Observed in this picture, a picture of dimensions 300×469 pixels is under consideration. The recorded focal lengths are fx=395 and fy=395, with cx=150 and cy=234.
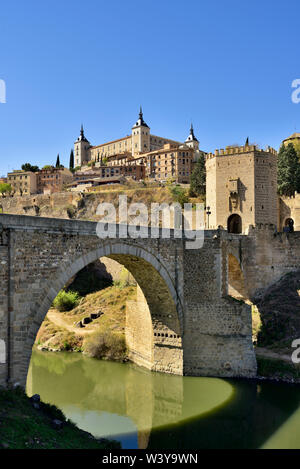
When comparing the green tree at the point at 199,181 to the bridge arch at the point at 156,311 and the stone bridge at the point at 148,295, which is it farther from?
the bridge arch at the point at 156,311

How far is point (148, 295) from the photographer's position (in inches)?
658

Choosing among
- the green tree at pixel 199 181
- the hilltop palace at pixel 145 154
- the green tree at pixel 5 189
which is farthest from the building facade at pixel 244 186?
the green tree at pixel 5 189

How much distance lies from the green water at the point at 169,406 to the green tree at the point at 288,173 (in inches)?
819

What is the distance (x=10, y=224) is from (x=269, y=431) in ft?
31.9

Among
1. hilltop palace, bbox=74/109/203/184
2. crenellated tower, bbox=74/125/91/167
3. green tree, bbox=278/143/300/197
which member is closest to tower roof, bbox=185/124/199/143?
hilltop palace, bbox=74/109/203/184

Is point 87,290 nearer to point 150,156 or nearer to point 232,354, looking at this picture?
point 232,354

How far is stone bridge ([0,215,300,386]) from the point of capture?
982 cm

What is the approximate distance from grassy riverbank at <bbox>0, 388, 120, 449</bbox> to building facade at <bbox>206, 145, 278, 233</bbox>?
17959 millimetres

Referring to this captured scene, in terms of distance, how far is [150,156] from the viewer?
64188 mm

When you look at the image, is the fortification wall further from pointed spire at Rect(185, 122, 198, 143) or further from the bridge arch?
pointed spire at Rect(185, 122, 198, 143)

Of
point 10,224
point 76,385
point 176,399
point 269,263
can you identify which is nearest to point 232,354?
point 176,399

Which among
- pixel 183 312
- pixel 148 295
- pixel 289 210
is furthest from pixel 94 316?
pixel 289 210

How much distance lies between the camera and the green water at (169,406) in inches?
464

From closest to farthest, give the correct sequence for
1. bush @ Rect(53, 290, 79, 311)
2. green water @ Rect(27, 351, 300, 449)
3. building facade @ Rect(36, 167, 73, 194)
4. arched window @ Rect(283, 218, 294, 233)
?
green water @ Rect(27, 351, 300, 449) → bush @ Rect(53, 290, 79, 311) → arched window @ Rect(283, 218, 294, 233) → building facade @ Rect(36, 167, 73, 194)
